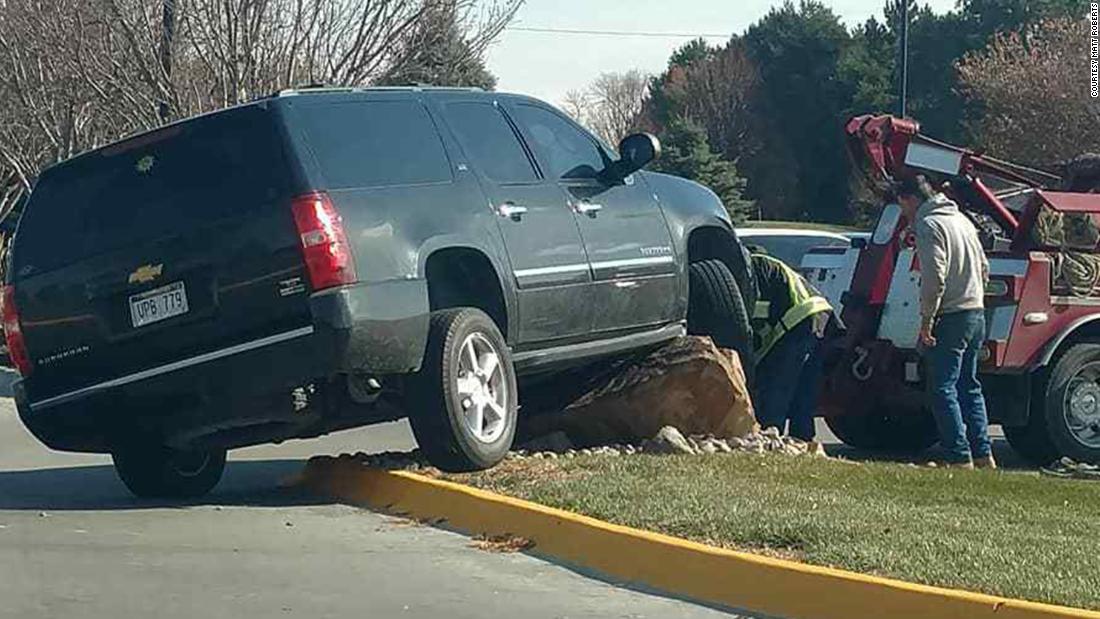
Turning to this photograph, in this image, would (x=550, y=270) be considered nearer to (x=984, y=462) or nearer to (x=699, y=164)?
(x=984, y=462)

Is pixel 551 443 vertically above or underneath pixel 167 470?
underneath

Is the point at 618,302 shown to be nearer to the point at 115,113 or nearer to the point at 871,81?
the point at 115,113

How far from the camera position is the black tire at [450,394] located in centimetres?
902

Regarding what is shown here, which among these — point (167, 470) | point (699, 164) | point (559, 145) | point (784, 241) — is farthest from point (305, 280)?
point (699, 164)

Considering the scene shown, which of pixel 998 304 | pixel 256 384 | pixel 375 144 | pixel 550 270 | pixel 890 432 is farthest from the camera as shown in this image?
pixel 890 432

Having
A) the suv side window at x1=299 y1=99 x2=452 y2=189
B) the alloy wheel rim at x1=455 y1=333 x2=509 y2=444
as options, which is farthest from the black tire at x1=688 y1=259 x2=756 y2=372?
the suv side window at x1=299 y1=99 x2=452 y2=189

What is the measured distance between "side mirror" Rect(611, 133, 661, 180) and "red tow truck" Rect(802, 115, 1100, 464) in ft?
7.37

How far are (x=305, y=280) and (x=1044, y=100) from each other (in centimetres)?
2941

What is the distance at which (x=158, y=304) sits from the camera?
904cm

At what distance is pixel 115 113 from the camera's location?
2259 centimetres

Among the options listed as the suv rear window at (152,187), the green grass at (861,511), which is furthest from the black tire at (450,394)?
the suv rear window at (152,187)

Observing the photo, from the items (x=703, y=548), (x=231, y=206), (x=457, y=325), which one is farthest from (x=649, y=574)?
(x=231, y=206)

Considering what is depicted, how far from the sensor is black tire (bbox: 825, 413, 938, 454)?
Result: 12805 millimetres

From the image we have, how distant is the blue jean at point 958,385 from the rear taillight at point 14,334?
5.07 meters
